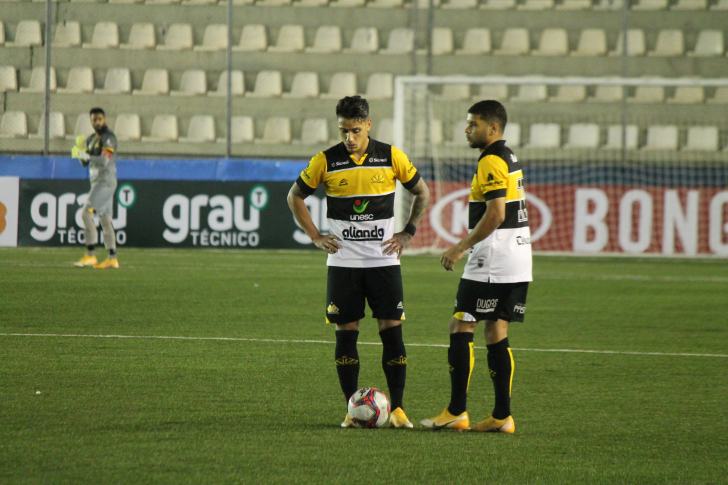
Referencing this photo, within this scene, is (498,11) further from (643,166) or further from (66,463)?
(66,463)

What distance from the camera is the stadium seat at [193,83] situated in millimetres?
19484

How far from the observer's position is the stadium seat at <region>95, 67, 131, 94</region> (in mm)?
19266

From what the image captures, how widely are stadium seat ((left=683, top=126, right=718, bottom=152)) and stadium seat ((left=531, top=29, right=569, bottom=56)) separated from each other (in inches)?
119

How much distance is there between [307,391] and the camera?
5.23 metres

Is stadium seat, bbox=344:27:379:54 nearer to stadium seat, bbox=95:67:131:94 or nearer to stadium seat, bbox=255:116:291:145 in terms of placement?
stadium seat, bbox=255:116:291:145

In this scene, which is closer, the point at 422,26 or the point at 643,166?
the point at 643,166

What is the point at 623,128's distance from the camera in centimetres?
1798

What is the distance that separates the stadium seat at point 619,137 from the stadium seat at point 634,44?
178cm

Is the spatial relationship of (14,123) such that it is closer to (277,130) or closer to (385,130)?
(277,130)

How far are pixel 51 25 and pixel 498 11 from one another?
8.91 meters

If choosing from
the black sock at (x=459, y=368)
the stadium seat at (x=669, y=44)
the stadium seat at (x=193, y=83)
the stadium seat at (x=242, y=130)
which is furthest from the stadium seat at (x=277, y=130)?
the black sock at (x=459, y=368)

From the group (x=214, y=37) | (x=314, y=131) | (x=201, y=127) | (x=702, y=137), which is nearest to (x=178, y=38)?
(x=214, y=37)

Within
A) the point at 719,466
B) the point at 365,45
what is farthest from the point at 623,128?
→ the point at 719,466

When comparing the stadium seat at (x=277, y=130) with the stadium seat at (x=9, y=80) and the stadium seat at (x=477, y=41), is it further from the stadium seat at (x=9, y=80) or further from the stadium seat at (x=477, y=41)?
the stadium seat at (x=9, y=80)
